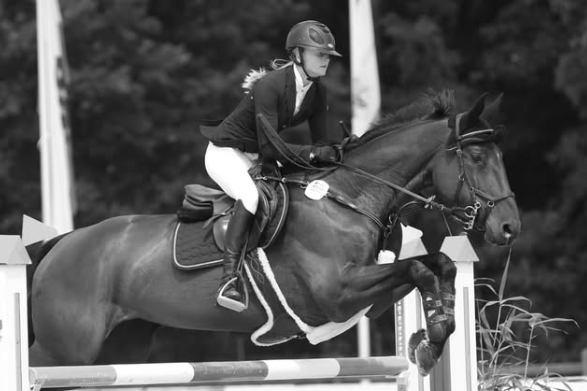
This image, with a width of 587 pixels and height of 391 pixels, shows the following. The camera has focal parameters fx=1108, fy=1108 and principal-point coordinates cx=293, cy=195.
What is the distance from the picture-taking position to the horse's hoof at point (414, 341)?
540cm

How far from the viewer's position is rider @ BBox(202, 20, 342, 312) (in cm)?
574

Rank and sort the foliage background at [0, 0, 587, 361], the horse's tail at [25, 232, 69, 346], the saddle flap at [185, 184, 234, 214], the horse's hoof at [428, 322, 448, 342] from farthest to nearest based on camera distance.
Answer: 1. the foliage background at [0, 0, 587, 361]
2. the horse's tail at [25, 232, 69, 346]
3. the saddle flap at [185, 184, 234, 214]
4. the horse's hoof at [428, 322, 448, 342]

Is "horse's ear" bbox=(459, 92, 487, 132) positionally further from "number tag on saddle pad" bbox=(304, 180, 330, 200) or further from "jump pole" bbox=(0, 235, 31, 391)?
"jump pole" bbox=(0, 235, 31, 391)

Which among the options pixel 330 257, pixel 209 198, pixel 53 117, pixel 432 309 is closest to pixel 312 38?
pixel 209 198

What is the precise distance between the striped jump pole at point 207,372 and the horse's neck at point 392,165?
32.1 inches

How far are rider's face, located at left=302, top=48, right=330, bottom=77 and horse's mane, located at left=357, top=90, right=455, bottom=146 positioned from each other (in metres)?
0.48

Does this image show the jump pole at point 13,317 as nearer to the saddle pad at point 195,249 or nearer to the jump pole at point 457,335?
the saddle pad at point 195,249

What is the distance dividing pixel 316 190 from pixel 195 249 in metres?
0.73

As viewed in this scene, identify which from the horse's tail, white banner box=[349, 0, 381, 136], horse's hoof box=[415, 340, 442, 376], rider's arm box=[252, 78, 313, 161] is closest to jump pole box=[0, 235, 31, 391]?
rider's arm box=[252, 78, 313, 161]

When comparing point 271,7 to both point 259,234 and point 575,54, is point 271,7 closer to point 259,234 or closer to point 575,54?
point 575,54

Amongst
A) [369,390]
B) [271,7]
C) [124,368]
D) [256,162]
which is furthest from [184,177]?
[124,368]

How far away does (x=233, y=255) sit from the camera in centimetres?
573

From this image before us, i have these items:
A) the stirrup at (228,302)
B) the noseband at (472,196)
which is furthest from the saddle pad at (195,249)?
the noseband at (472,196)

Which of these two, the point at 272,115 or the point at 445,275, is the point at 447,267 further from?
the point at 272,115
